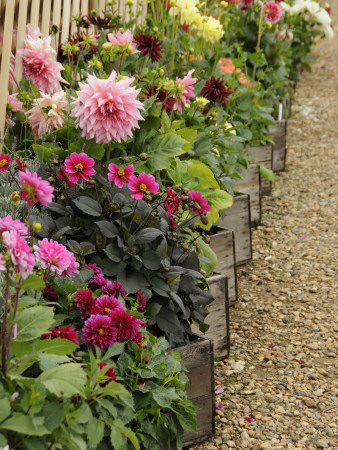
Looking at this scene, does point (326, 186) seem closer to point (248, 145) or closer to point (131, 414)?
point (248, 145)

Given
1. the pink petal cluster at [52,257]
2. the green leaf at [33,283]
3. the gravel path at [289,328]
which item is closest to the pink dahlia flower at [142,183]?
the pink petal cluster at [52,257]

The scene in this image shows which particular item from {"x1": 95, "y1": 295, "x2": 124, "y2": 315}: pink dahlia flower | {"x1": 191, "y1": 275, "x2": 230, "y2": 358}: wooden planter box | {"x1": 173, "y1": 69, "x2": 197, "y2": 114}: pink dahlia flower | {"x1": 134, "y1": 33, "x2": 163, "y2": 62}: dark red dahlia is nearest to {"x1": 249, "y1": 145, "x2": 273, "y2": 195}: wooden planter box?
{"x1": 134, "y1": 33, "x2": 163, "y2": 62}: dark red dahlia

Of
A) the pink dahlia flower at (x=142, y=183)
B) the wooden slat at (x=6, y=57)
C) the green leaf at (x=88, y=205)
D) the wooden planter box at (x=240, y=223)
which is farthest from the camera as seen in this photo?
the wooden planter box at (x=240, y=223)

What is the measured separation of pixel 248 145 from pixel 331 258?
1.01 m

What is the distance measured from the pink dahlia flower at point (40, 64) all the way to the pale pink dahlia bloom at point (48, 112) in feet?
0.39

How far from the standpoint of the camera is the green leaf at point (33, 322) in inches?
65.9

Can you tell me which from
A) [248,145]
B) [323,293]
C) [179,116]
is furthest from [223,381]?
[248,145]

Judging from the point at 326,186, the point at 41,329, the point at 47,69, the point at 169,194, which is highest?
the point at 47,69

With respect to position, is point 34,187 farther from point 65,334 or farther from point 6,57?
point 6,57

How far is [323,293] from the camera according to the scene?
3.60 meters

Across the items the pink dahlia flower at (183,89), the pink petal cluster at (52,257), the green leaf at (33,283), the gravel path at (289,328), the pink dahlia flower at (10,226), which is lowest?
the gravel path at (289,328)

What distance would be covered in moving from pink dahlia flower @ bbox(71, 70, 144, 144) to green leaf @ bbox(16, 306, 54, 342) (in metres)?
0.79

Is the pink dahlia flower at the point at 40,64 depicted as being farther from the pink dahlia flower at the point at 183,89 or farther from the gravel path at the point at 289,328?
the gravel path at the point at 289,328

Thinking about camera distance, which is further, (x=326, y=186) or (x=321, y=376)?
(x=326, y=186)
